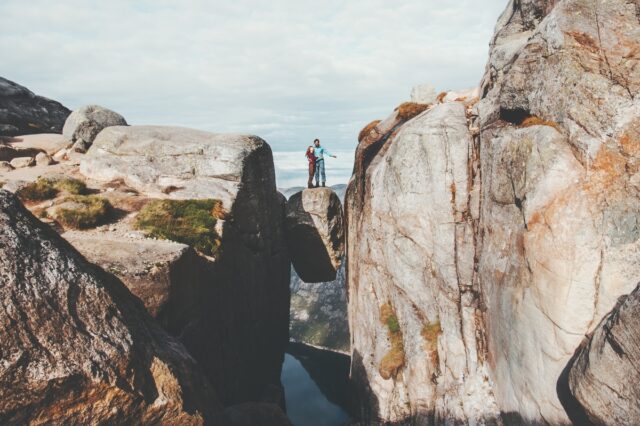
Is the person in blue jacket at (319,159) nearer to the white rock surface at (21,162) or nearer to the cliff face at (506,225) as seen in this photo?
the cliff face at (506,225)

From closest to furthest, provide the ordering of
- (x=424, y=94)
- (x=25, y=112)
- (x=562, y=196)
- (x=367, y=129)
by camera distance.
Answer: (x=562, y=196) < (x=367, y=129) < (x=424, y=94) < (x=25, y=112)

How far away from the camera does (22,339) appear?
24.7 ft

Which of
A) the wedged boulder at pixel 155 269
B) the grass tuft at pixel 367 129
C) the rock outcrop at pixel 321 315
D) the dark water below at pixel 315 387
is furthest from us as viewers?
the rock outcrop at pixel 321 315

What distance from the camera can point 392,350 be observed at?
24.8 meters

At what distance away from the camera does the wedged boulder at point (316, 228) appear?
3562 cm

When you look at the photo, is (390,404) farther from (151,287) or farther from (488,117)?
(488,117)

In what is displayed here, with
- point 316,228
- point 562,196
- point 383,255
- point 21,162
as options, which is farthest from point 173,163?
point 562,196

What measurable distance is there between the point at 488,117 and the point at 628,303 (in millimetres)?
13509

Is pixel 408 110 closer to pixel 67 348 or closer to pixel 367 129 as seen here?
pixel 367 129

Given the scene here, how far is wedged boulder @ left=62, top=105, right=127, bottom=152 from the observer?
1359 inches

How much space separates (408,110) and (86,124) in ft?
89.0

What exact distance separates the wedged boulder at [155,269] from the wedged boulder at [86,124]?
55.9 feet

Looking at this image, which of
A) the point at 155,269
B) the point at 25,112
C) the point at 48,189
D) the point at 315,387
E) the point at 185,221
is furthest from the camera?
the point at 315,387

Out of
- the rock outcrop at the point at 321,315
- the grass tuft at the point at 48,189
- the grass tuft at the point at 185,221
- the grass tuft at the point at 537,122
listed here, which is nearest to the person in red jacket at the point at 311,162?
the grass tuft at the point at 185,221
